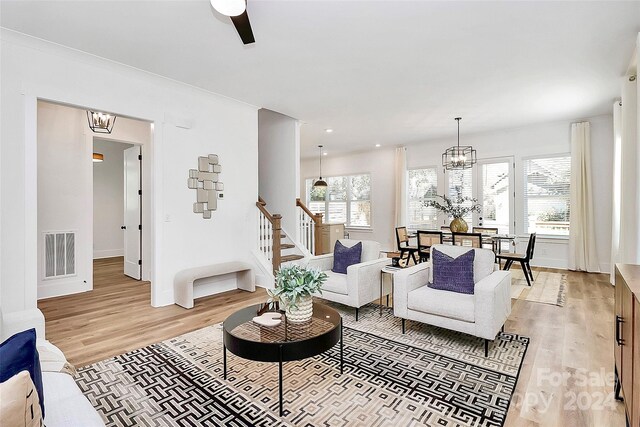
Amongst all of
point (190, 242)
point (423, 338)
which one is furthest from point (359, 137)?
point (423, 338)

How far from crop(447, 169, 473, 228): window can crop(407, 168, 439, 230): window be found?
398mm

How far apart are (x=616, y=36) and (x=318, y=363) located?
4307 millimetres

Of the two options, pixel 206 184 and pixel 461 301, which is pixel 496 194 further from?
pixel 206 184

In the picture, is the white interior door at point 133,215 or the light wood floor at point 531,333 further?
the white interior door at point 133,215

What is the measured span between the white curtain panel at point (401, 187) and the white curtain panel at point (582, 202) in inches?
140

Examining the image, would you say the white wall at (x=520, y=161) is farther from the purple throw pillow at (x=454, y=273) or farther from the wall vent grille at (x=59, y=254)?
the wall vent grille at (x=59, y=254)

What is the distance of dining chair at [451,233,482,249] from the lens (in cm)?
473

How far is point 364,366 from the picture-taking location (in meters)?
2.56

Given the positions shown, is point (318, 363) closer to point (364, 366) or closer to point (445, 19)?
point (364, 366)

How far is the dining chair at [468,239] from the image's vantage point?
15.5 feet

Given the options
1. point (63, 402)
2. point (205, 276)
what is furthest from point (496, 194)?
point (63, 402)

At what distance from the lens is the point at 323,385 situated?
2312mm

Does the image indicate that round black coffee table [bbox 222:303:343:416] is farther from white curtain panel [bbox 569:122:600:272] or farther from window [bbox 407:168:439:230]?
window [bbox 407:168:439:230]

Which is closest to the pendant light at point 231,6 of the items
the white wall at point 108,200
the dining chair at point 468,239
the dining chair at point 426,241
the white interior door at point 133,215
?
the dining chair at point 468,239
